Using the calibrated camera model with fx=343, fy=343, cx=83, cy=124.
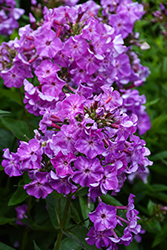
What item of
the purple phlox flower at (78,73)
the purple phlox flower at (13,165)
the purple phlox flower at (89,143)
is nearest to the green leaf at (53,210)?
the purple phlox flower at (13,165)

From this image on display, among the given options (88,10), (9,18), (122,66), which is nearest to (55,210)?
(122,66)

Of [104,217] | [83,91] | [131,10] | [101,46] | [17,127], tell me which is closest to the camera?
[104,217]

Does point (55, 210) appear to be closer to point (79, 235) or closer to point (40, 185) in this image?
point (79, 235)

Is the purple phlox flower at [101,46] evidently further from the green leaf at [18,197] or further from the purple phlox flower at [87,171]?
the green leaf at [18,197]

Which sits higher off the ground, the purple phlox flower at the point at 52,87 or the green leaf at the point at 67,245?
the purple phlox flower at the point at 52,87

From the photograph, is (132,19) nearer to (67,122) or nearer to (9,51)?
(9,51)

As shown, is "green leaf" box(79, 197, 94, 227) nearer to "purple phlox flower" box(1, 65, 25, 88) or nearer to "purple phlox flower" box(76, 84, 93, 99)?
"purple phlox flower" box(76, 84, 93, 99)

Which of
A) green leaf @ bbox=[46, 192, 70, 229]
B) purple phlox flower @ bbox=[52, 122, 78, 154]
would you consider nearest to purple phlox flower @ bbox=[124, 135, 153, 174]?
purple phlox flower @ bbox=[52, 122, 78, 154]
